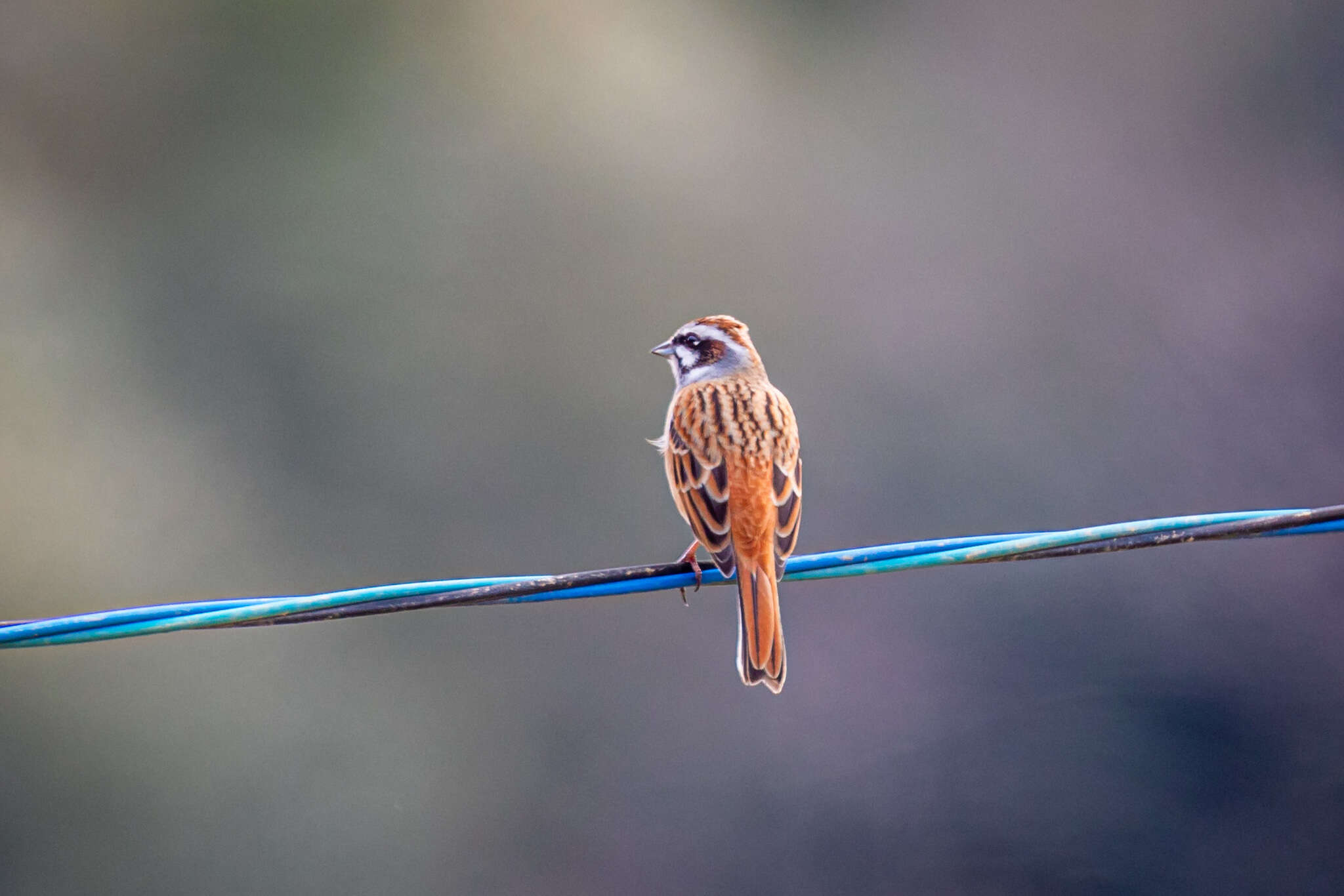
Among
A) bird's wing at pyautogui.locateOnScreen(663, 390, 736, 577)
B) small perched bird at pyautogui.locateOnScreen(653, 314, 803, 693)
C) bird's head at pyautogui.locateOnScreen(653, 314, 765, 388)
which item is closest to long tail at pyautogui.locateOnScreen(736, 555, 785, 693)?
small perched bird at pyautogui.locateOnScreen(653, 314, 803, 693)

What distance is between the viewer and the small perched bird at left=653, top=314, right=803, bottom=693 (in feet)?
15.3

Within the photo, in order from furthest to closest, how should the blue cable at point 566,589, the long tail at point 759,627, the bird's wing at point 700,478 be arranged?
the bird's wing at point 700,478 < the long tail at point 759,627 < the blue cable at point 566,589

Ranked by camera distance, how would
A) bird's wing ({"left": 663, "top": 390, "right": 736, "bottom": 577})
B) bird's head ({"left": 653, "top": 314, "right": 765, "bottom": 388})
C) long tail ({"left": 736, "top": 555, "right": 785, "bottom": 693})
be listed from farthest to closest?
bird's head ({"left": 653, "top": 314, "right": 765, "bottom": 388}) → bird's wing ({"left": 663, "top": 390, "right": 736, "bottom": 577}) → long tail ({"left": 736, "top": 555, "right": 785, "bottom": 693})

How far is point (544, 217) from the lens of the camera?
14453mm

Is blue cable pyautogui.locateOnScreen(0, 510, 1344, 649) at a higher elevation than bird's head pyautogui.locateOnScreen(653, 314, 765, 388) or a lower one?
lower

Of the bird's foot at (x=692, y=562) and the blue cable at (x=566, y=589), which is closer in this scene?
the blue cable at (x=566, y=589)

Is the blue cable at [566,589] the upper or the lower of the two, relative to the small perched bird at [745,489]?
lower

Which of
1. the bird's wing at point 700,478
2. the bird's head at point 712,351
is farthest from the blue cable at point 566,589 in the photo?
the bird's head at point 712,351

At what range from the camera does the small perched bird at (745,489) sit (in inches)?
183

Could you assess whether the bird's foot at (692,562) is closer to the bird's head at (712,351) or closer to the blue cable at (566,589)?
the blue cable at (566,589)

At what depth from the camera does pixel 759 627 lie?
4664 mm

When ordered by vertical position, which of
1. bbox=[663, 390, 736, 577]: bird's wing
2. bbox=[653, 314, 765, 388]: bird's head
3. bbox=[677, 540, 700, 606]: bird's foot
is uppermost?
bbox=[653, 314, 765, 388]: bird's head

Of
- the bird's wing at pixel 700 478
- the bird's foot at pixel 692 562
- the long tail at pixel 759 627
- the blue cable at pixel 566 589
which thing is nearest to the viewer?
the blue cable at pixel 566 589

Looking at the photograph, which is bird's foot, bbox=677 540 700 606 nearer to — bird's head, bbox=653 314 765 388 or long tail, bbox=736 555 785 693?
long tail, bbox=736 555 785 693
